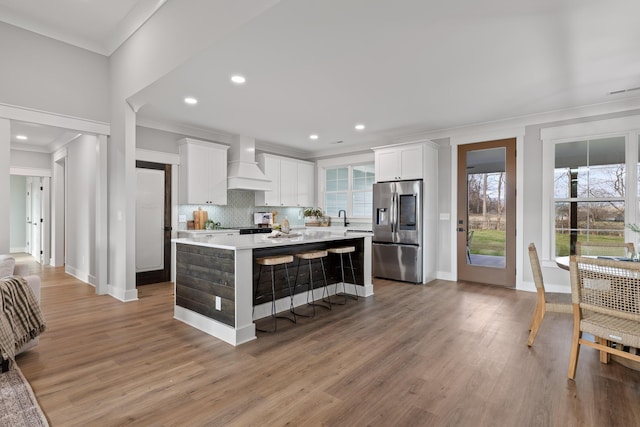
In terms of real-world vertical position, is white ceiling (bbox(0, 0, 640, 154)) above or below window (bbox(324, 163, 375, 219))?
above

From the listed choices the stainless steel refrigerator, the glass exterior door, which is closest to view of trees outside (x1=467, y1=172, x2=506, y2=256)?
the glass exterior door

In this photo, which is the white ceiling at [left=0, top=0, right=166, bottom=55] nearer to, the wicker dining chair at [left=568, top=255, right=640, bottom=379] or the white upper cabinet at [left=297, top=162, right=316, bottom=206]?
the white upper cabinet at [left=297, top=162, right=316, bottom=206]

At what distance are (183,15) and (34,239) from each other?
328 inches

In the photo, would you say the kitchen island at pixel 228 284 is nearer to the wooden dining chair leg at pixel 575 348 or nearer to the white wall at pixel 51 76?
the wooden dining chair leg at pixel 575 348

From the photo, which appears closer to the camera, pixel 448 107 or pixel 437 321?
pixel 437 321

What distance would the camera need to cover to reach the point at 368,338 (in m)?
2.99

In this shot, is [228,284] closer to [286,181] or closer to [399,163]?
[399,163]

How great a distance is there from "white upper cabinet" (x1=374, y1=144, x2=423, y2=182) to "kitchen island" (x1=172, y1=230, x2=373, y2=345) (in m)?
2.13

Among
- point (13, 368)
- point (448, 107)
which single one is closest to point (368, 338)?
point (13, 368)

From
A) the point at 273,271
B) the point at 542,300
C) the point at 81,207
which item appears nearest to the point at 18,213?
the point at 81,207

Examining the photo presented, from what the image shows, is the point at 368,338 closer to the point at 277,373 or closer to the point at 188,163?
the point at 277,373

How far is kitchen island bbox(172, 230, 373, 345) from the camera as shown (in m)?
2.90

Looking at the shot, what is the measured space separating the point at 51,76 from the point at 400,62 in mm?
4301

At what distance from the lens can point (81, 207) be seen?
5.57m
